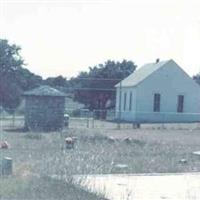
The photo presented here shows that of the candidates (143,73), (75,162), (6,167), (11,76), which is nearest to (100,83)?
(11,76)

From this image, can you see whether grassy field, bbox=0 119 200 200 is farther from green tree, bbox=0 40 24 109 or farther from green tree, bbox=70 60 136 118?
green tree, bbox=70 60 136 118

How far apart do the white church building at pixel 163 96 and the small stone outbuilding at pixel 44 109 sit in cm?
1741

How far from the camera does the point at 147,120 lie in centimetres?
5547

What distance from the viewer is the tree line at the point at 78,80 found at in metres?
67.1

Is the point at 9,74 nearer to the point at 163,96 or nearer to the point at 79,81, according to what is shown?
the point at 79,81

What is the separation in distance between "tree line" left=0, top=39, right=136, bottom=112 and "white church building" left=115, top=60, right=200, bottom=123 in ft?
26.6

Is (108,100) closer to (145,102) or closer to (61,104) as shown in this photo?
(145,102)

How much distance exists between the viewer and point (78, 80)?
81312 mm

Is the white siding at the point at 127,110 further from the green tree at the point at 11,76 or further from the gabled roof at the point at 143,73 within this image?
the green tree at the point at 11,76

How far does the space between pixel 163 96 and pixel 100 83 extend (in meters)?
17.9

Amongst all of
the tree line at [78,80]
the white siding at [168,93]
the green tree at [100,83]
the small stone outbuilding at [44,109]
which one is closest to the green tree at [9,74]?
the tree line at [78,80]

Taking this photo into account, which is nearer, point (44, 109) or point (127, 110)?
point (44, 109)

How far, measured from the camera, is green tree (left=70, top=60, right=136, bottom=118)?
7222 centimetres

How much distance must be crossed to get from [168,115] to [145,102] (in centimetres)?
228
